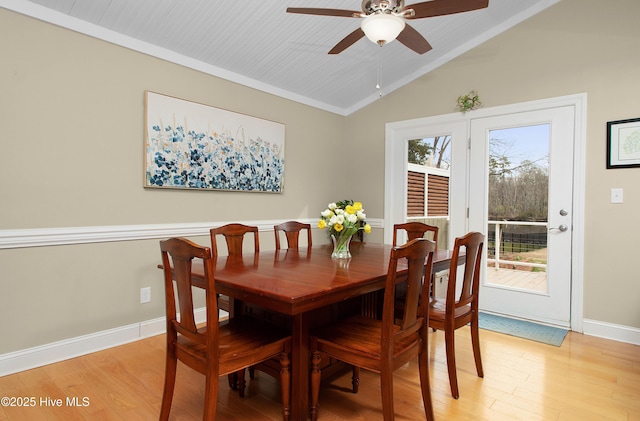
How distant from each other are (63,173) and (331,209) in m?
1.92

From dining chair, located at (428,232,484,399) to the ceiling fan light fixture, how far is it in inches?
49.6

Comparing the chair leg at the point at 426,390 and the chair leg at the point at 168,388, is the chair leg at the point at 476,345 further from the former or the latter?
the chair leg at the point at 168,388

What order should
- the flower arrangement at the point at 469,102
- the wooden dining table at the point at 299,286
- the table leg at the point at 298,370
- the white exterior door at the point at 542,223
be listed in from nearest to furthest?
1. the wooden dining table at the point at 299,286
2. the table leg at the point at 298,370
3. the white exterior door at the point at 542,223
4. the flower arrangement at the point at 469,102

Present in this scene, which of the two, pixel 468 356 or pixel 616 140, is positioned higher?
pixel 616 140

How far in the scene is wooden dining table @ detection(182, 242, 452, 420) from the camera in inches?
59.7

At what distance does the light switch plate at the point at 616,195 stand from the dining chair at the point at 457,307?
66.5 inches

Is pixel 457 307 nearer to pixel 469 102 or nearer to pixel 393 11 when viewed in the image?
pixel 393 11

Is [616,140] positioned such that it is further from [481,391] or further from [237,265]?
[237,265]

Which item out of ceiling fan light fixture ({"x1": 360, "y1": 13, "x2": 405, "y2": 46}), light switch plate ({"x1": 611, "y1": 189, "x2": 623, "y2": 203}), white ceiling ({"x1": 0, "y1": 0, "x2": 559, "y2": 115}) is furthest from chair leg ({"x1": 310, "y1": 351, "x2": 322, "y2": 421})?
light switch plate ({"x1": 611, "y1": 189, "x2": 623, "y2": 203})

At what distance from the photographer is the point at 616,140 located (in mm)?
3012

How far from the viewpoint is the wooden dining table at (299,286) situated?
1518mm

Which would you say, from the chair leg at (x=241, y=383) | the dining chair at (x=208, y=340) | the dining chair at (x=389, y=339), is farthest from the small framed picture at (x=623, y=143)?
the chair leg at (x=241, y=383)

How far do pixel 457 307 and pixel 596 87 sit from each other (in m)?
2.48

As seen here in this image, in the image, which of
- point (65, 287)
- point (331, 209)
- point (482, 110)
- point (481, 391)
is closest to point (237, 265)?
point (331, 209)
